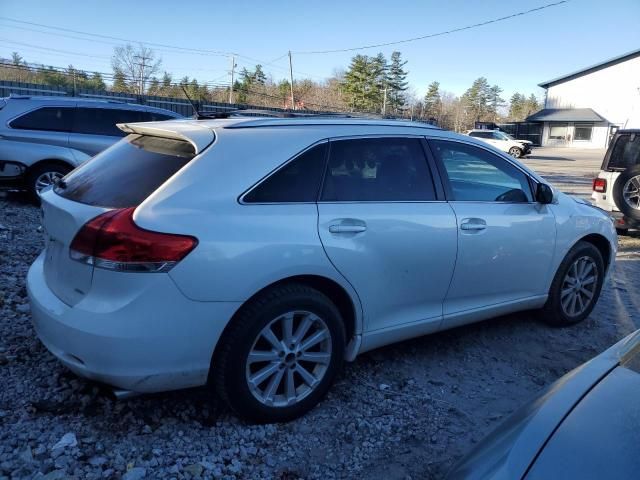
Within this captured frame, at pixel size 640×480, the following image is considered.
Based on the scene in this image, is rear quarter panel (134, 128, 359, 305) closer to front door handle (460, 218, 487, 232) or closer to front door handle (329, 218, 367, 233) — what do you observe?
front door handle (329, 218, 367, 233)

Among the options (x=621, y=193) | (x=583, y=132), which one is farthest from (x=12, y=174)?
(x=583, y=132)

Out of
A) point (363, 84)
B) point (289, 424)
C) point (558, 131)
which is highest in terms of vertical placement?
point (363, 84)

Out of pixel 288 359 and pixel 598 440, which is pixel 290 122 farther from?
pixel 598 440

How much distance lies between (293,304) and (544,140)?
59693 mm

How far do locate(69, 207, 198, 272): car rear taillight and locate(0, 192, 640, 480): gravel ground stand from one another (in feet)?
3.03

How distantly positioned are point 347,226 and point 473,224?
1.07 metres

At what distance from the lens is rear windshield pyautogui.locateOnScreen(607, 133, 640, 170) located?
8234mm

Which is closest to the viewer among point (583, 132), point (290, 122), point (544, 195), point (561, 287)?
point (290, 122)

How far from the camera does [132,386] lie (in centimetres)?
252

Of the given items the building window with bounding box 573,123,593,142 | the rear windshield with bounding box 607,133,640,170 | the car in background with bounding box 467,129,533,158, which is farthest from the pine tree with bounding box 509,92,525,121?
the rear windshield with bounding box 607,133,640,170

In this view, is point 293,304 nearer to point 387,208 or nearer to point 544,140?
point 387,208

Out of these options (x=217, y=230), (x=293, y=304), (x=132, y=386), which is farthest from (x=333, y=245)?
(x=132, y=386)

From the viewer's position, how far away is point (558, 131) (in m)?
55.2

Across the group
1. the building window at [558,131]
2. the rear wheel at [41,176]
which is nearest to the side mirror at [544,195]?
the rear wheel at [41,176]
